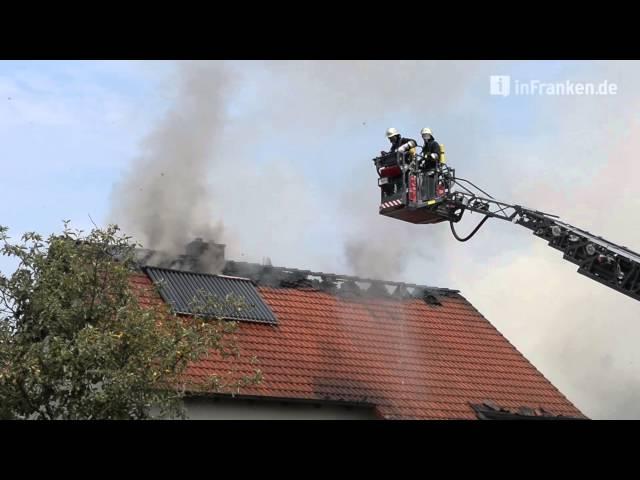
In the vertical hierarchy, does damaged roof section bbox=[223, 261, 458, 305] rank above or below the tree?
above

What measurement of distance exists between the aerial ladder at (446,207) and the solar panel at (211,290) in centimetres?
423

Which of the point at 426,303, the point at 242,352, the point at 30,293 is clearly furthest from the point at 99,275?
the point at 426,303

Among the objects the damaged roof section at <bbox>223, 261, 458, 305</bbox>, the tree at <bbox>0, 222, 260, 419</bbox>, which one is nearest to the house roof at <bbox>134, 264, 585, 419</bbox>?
the damaged roof section at <bbox>223, 261, 458, 305</bbox>

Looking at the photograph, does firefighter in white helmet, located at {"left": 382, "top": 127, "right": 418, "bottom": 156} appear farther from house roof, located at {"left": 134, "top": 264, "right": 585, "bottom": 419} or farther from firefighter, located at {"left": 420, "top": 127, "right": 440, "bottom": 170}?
house roof, located at {"left": 134, "top": 264, "right": 585, "bottom": 419}

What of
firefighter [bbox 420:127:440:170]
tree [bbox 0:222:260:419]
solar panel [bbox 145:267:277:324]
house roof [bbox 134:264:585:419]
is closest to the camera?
tree [bbox 0:222:260:419]

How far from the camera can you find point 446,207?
16.5 m

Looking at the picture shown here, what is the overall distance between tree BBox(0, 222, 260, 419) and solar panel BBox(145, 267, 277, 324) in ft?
17.3

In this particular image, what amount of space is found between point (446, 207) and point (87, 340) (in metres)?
6.18

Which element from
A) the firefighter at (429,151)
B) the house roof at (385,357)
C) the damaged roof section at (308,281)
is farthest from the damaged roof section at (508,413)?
the firefighter at (429,151)

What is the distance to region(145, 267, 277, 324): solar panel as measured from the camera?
19875 millimetres

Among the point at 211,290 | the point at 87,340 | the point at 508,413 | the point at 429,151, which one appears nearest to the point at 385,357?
the point at 508,413

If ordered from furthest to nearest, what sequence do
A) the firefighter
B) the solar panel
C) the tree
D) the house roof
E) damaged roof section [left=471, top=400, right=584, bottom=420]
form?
1. damaged roof section [left=471, top=400, right=584, bottom=420]
2. the solar panel
3. the house roof
4. the firefighter
5. the tree
